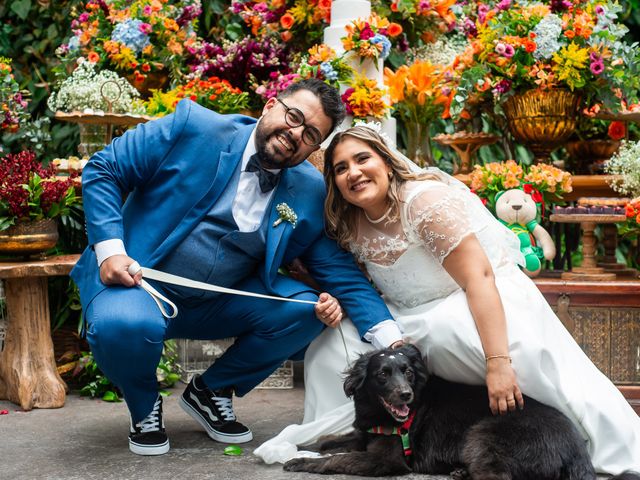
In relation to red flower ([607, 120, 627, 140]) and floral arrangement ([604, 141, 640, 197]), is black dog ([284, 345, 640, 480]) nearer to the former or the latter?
floral arrangement ([604, 141, 640, 197])

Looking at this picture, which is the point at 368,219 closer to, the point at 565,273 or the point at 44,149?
the point at 565,273

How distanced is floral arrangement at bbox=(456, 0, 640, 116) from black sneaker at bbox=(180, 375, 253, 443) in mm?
2040

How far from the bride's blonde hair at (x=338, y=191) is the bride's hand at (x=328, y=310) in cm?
24

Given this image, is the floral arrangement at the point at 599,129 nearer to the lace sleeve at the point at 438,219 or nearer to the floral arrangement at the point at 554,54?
the floral arrangement at the point at 554,54

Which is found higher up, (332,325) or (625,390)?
(332,325)

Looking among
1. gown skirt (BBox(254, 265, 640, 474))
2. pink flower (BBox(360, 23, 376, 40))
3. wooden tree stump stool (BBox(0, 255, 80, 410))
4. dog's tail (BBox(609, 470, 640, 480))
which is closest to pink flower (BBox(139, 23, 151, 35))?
pink flower (BBox(360, 23, 376, 40))

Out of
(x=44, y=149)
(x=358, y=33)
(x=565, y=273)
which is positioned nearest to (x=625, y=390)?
(x=565, y=273)

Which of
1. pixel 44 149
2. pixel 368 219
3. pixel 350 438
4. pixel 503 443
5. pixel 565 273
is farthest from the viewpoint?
pixel 44 149

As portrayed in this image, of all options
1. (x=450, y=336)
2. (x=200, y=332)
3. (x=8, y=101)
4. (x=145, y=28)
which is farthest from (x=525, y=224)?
(x=8, y=101)

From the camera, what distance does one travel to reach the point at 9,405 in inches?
150

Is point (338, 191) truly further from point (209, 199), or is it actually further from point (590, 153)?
point (590, 153)

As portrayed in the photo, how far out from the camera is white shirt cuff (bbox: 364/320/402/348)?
2.99m

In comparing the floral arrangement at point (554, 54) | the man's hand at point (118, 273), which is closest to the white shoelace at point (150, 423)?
the man's hand at point (118, 273)

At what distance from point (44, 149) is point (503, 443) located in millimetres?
3812
